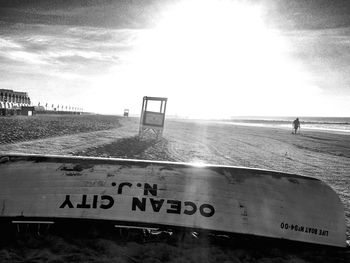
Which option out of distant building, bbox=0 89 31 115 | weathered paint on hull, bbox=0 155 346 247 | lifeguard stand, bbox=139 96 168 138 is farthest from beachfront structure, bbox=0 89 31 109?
weathered paint on hull, bbox=0 155 346 247

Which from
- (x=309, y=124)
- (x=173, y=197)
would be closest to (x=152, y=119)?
(x=173, y=197)

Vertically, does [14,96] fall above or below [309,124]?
below

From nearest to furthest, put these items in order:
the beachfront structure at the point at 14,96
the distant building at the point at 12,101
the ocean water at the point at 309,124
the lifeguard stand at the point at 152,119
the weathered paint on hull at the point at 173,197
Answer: the weathered paint on hull at the point at 173,197, the lifeguard stand at the point at 152,119, the distant building at the point at 12,101, the beachfront structure at the point at 14,96, the ocean water at the point at 309,124

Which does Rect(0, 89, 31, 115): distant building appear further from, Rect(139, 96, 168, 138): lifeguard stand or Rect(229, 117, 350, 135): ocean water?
Rect(229, 117, 350, 135): ocean water

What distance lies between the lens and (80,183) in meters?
3.38

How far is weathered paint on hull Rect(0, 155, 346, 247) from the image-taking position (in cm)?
326

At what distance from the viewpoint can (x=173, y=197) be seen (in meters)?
3.37

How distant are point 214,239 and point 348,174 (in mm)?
7173

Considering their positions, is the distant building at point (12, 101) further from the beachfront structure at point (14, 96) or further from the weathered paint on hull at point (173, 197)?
the weathered paint on hull at point (173, 197)

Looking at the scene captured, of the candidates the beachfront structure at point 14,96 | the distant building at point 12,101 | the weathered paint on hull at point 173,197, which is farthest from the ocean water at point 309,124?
the beachfront structure at point 14,96

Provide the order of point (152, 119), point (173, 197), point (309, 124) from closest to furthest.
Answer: point (173, 197) < point (152, 119) < point (309, 124)

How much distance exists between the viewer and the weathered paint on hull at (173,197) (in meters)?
3.26

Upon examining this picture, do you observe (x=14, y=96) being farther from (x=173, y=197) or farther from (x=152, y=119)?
(x=173, y=197)

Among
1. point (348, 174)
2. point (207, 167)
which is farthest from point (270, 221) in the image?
point (348, 174)
